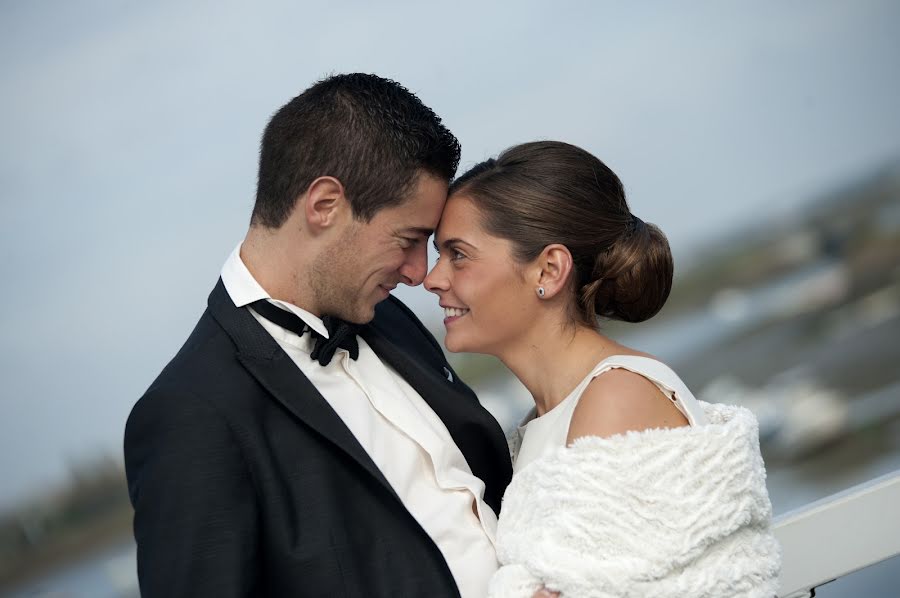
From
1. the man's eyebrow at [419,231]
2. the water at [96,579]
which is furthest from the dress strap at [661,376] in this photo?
the water at [96,579]

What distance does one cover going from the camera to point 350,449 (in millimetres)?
1554

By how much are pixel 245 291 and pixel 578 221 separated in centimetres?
59

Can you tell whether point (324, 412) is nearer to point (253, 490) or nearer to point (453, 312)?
point (253, 490)

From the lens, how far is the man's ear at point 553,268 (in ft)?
5.83

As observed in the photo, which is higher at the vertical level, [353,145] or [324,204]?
[353,145]

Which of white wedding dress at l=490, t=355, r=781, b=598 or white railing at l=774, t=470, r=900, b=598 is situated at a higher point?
white wedding dress at l=490, t=355, r=781, b=598

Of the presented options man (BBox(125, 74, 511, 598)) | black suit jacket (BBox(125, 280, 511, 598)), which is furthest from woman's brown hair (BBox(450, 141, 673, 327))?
black suit jacket (BBox(125, 280, 511, 598))

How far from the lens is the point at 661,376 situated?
1647 millimetres

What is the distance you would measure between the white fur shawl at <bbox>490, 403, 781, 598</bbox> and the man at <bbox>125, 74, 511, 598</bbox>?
17 cm

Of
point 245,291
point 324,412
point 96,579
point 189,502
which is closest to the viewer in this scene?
point 189,502

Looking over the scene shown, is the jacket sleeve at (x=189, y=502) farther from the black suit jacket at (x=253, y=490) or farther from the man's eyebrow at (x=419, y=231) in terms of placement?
the man's eyebrow at (x=419, y=231)

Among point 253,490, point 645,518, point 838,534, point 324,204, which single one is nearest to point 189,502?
point 253,490

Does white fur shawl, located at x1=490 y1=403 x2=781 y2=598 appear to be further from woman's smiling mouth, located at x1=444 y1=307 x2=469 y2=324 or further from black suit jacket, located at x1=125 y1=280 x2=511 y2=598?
woman's smiling mouth, located at x1=444 y1=307 x2=469 y2=324

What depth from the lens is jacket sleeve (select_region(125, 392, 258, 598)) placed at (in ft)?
4.62
